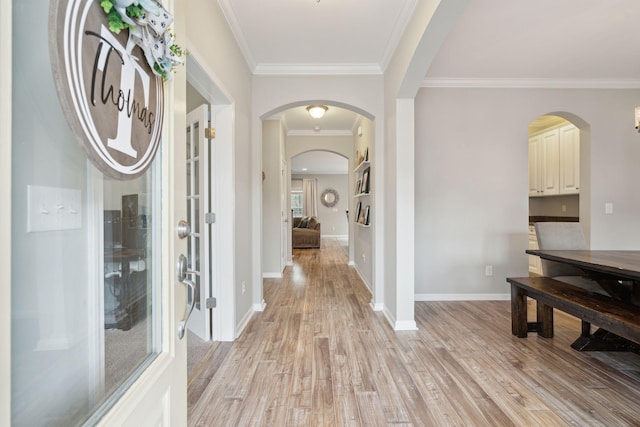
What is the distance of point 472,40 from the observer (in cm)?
270

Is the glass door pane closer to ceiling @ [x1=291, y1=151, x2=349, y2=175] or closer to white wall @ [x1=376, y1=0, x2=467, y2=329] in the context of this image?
white wall @ [x1=376, y1=0, x2=467, y2=329]

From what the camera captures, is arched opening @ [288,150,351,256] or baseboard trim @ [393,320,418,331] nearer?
baseboard trim @ [393,320,418,331]

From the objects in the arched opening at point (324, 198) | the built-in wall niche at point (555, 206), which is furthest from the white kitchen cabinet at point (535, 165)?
the arched opening at point (324, 198)

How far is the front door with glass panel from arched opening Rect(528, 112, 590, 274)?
446 centimetres

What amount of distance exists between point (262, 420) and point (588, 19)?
12.4 feet

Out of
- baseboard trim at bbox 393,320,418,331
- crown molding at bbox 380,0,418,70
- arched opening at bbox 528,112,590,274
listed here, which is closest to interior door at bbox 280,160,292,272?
→ crown molding at bbox 380,0,418,70

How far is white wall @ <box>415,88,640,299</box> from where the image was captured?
3473 millimetres

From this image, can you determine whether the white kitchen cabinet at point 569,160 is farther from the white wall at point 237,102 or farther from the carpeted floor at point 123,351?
the carpeted floor at point 123,351

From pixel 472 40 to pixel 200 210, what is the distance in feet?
9.42

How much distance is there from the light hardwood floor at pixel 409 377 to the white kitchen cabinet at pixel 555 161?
232cm

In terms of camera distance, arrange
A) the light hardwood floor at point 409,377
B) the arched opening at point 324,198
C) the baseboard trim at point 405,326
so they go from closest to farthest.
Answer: the light hardwood floor at point 409,377 < the baseboard trim at point 405,326 < the arched opening at point 324,198

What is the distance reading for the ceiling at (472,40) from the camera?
229 centimetres

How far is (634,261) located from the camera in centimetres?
202

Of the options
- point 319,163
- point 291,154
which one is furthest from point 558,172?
point 319,163
